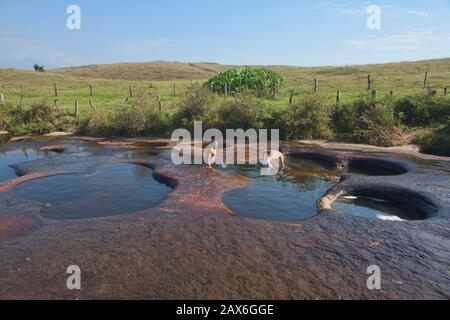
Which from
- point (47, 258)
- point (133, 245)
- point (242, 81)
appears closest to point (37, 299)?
point (47, 258)

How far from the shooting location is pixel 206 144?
81.1 feet

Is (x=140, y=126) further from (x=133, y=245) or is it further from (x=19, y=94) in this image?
(x=19, y=94)

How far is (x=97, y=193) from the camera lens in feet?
→ 49.9

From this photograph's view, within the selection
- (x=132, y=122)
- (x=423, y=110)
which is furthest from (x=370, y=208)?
(x=132, y=122)

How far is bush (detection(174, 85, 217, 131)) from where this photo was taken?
89.5 feet

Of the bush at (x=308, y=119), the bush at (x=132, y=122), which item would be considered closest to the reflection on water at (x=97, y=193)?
the bush at (x=132, y=122)

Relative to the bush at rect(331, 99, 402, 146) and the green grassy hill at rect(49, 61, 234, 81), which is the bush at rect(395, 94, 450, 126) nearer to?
the bush at rect(331, 99, 402, 146)

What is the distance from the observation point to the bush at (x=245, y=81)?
40194 mm

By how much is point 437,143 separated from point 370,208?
990 cm

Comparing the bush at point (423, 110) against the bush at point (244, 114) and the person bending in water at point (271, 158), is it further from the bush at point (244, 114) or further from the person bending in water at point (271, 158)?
the person bending in water at point (271, 158)

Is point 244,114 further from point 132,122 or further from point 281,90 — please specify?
point 281,90

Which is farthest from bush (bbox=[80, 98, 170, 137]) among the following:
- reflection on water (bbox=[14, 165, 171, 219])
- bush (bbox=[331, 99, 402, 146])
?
bush (bbox=[331, 99, 402, 146])
